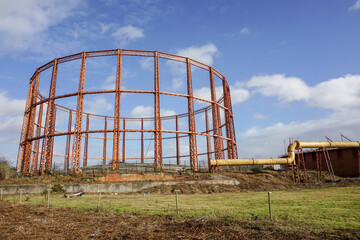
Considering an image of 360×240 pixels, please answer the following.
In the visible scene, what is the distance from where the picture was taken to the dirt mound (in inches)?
214

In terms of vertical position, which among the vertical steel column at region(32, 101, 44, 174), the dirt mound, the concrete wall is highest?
the vertical steel column at region(32, 101, 44, 174)

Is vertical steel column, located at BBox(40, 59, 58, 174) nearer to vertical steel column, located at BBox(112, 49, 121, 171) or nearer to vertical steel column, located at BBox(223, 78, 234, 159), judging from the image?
vertical steel column, located at BBox(112, 49, 121, 171)

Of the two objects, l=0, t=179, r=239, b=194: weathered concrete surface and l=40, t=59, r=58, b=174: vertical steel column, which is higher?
l=40, t=59, r=58, b=174: vertical steel column

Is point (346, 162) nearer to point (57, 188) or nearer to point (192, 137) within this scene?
point (192, 137)

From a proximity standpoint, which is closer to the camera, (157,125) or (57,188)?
(57,188)

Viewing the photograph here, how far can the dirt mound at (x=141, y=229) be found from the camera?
543 centimetres

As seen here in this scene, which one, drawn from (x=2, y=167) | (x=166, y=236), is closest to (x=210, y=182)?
(x=166, y=236)

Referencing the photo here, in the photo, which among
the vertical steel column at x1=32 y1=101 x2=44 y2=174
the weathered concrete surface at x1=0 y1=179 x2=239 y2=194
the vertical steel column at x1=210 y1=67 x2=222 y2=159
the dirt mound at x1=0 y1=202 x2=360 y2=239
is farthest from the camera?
the vertical steel column at x1=32 y1=101 x2=44 y2=174

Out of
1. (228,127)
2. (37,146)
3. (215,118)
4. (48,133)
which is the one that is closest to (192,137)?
(215,118)

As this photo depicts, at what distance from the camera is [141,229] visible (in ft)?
20.8

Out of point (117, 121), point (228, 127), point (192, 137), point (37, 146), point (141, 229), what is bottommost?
point (141, 229)

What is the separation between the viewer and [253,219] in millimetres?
6902

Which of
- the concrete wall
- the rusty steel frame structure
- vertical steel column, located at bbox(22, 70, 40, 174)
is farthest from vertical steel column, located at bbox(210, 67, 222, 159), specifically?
vertical steel column, located at bbox(22, 70, 40, 174)

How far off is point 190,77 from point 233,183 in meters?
11.9
